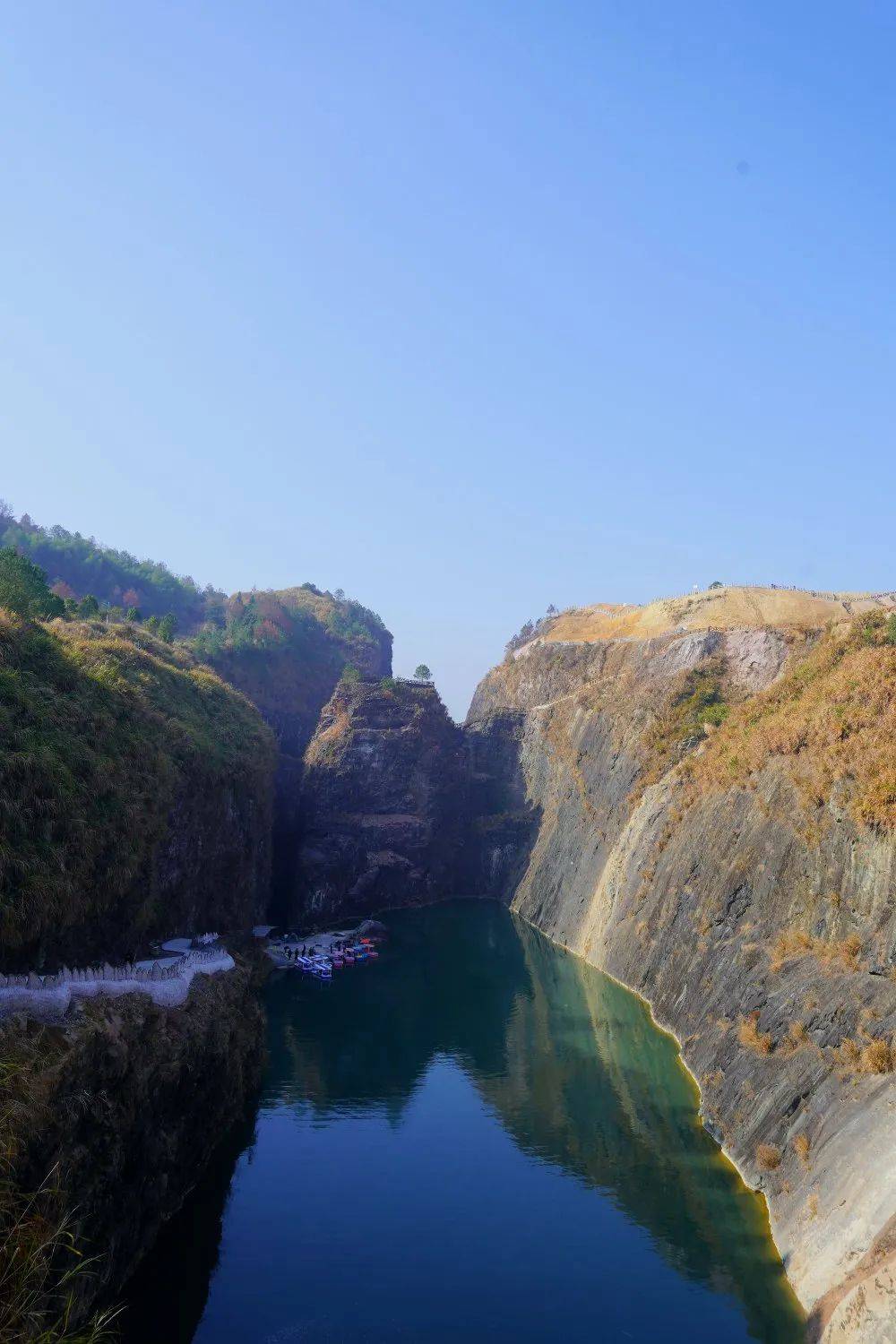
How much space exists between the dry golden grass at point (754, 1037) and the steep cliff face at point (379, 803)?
5821 cm

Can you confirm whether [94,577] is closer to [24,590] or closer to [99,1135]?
[24,590]

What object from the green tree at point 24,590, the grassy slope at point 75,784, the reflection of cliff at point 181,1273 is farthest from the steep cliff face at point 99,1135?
the green tree at point 24,590

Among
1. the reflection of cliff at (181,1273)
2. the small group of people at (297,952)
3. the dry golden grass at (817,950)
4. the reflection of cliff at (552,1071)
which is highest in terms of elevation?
the dry golden grass at (817,950)

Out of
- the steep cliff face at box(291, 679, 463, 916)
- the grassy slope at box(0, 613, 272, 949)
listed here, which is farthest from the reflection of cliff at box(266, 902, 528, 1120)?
the grassy slope at box(0, 613, 272, 949)

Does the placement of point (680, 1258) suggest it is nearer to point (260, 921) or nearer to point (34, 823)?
point (34, 823)

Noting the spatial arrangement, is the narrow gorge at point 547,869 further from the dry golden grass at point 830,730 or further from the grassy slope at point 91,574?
the grassy slope at point 91,574

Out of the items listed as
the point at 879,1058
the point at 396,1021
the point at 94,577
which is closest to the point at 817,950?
the point at 879,1058

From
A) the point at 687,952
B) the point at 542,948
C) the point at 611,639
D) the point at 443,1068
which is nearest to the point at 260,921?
the point at 542,948

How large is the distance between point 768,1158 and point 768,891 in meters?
16.6

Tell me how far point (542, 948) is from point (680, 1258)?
52134mm

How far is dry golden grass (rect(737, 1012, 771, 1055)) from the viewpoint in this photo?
42156 mm

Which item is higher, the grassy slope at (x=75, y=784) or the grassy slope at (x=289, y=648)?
the grassy slope at (x=289, y=648)

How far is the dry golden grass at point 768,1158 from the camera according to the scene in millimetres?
36688

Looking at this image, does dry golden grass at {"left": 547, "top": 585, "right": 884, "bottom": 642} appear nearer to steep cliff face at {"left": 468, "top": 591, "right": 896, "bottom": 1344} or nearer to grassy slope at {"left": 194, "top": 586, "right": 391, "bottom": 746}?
steep cliff face at {"left": 468, "top": 591, "right": 896, "bottom": 1344}
